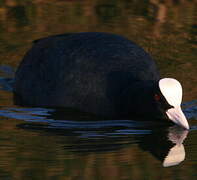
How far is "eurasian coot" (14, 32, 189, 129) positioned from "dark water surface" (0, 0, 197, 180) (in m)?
0.18

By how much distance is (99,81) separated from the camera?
9234 mm

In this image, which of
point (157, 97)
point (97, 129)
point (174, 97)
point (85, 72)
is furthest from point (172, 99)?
point (85, 72)

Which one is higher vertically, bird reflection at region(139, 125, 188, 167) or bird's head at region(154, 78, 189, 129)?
bird's head at region(154, 78, 189, 129)

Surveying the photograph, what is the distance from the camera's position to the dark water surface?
7129 mm

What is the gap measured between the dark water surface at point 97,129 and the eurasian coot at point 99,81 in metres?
0.18

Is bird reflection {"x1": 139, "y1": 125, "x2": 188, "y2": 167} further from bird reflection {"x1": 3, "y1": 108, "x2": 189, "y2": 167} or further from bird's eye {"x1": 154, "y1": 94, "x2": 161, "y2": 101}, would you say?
bird's eye {"x1": 154, "y1": 94, "x2": 161, "y2": 101}

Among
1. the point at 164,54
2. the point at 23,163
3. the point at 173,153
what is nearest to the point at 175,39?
the point at 164,54

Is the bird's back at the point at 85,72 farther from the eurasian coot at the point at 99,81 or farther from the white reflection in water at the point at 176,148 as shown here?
the white reflection in water at the point at 176,148

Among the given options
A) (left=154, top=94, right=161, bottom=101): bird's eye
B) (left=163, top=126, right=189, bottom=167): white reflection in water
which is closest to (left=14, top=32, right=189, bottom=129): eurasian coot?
(left=154, top=94, right=161, bottom=101): bird's eye

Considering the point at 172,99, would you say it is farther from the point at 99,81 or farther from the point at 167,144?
the point at 99,81

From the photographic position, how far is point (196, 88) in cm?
1015

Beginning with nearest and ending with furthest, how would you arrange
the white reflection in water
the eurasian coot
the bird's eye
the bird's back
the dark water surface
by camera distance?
the dark water surface, the white reflection in water, the bird's eye, the eurasian coot, the bird's back

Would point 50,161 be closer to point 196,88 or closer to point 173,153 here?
point 173,153

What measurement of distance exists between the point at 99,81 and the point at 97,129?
78 centimetres
